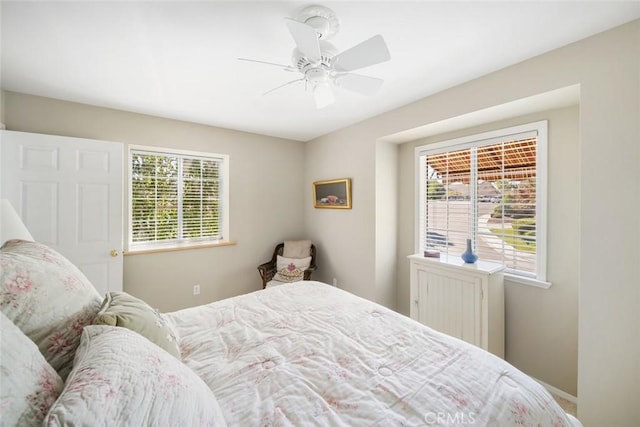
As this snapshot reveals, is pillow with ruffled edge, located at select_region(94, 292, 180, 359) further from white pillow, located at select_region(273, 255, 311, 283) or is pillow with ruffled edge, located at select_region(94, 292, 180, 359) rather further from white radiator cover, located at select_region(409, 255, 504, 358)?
white pillow, located at select_region(273, 255, 311, 283)

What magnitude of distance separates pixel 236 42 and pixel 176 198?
224 centimetres

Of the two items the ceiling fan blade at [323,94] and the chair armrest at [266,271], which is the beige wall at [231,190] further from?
the ceiling fan blade at [323,94]

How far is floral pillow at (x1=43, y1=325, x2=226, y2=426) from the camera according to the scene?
0.50 metres

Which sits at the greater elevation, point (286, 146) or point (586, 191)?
point (286, 146)

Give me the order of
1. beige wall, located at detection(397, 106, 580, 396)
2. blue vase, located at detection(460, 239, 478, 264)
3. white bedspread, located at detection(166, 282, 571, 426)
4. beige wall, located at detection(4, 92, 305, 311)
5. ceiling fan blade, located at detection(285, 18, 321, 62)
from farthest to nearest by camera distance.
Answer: beige wall, located at detection(4, 92, 305, 311) → blue vase, located at detection(460, 239, 478, 264) → beige wall, located at detection(397, 106, 580, 396) → ceiling fan blade, located at detection(285, 18, 321, 62) → white bedspread, located at detection(166, 282, 571, 426)

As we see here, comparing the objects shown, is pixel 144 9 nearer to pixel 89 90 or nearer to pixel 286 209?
pixel 89 90

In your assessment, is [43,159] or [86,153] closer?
[43,159]

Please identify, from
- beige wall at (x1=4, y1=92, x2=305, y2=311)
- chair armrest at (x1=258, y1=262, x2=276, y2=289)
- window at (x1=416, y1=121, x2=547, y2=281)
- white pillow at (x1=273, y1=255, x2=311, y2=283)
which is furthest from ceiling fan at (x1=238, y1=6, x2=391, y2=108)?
chair armrest at (x1=258, y1=262, x2=276, y2=289)

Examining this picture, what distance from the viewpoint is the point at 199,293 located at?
323 centimetres

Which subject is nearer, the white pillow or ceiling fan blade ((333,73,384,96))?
ceiling fan blade ((333,73,384,96))

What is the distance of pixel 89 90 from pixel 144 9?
1439 mm

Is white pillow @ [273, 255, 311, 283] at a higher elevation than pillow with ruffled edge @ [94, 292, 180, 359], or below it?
below

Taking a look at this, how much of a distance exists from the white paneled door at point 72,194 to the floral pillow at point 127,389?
2222 millimetres

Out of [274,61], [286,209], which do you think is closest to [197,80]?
[274,61]
